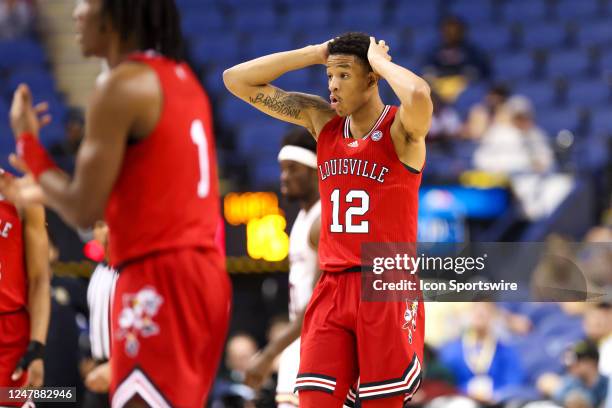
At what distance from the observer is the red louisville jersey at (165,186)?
12.5 feet

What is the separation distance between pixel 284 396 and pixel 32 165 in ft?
9.31

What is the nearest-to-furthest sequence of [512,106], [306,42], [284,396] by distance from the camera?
[284,396], [512,106], [306,42]

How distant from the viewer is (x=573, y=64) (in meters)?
14.3

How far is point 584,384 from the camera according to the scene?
809 centimetres

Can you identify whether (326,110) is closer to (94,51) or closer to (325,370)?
(325,370)

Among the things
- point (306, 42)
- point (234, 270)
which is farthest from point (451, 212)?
point (306, 42)

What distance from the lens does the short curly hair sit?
210 inches

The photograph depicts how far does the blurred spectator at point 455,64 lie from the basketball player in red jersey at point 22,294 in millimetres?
9203

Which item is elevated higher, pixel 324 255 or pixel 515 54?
pixel 515 54

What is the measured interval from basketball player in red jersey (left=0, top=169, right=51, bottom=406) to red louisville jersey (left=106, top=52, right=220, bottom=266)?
1765 millimetres

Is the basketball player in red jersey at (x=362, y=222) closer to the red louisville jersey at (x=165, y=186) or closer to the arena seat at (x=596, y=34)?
the red louisville jersey at (x=165, y=186)

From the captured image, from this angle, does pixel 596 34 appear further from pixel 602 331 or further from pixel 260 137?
pixel 602 331

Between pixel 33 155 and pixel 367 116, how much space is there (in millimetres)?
2006

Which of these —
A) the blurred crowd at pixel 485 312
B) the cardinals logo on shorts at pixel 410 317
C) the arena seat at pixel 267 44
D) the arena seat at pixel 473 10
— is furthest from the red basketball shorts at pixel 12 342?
the arena seat at pixel 473 10
